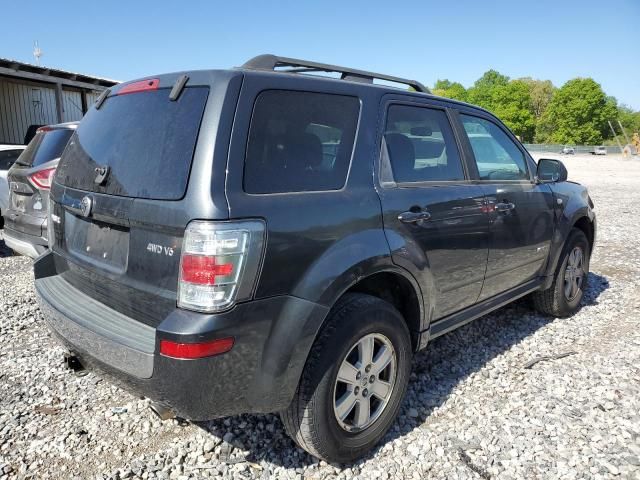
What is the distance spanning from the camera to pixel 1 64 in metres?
13.1

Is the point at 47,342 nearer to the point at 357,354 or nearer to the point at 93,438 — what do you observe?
the point at 93,438

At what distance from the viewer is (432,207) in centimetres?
286

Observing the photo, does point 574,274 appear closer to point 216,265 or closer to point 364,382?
point 364,382

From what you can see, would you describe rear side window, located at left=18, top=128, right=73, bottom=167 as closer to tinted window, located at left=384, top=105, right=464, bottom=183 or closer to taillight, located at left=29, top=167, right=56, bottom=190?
taillight, located at left=29, top=167, right=56, bottom=190

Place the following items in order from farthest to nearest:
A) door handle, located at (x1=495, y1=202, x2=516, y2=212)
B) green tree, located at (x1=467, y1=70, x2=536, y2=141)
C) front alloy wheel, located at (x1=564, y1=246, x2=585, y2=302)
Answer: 1. green tree, located at (x1=467, y1=70, x2=536, y2=141)
2. front alloy wheel, located at (x1=564, y1=246, x2=585, y2=302)
3. door handle, located at (x1=495, y1=202, x2=516, y2=212)

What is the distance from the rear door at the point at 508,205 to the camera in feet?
11.2

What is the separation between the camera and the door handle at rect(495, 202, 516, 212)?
3.40m

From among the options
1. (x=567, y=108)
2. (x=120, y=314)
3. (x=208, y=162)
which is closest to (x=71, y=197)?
(x=120, y=314)

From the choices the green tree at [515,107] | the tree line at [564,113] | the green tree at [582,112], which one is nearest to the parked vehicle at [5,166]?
the tree line at [564,113]

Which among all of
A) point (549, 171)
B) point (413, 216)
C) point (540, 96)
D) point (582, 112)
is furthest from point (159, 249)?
point (540, 96)

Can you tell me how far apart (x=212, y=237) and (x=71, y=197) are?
1134 millimetres

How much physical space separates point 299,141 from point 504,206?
72.1 inches

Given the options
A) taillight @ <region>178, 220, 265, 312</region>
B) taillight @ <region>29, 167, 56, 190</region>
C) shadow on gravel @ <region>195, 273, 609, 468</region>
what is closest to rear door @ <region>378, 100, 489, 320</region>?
shadow on gravel @ <region>195, 273, 609, 468</region>

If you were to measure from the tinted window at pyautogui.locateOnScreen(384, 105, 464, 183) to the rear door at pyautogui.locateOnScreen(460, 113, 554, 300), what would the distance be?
9.3 inches
